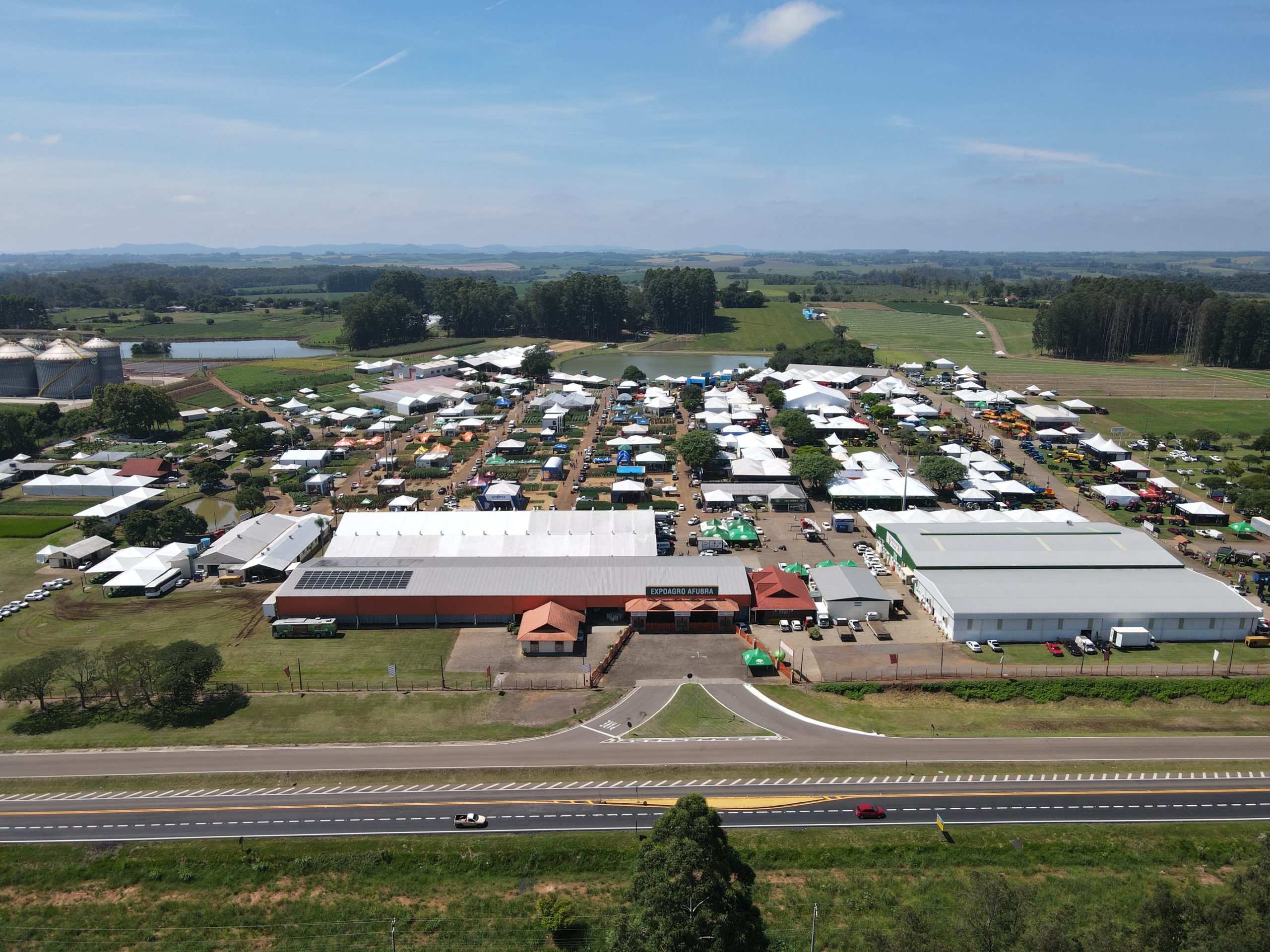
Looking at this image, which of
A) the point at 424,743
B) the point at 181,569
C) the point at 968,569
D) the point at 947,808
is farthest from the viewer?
the point at 181,569

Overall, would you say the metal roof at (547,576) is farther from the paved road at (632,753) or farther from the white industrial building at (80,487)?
the white industrial building at (80,487)

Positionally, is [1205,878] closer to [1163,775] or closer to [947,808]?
[1163,775]

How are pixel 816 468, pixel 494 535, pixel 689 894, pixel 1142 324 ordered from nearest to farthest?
pixel 689 894 → pixel 494 535 → pixel 816 468 → pixel 1142 324

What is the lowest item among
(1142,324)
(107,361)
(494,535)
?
(494,535)

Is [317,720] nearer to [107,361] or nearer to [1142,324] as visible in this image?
[107,361]

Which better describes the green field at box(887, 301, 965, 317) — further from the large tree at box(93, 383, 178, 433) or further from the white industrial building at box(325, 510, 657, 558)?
the large tree at box(93, 383, 178, 433)

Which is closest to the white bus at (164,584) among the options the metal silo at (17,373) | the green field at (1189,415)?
the metal silo at (17,373)

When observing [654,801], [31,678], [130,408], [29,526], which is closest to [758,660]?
[654,801]

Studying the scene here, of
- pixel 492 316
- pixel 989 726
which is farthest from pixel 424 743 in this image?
pixel 492 316
